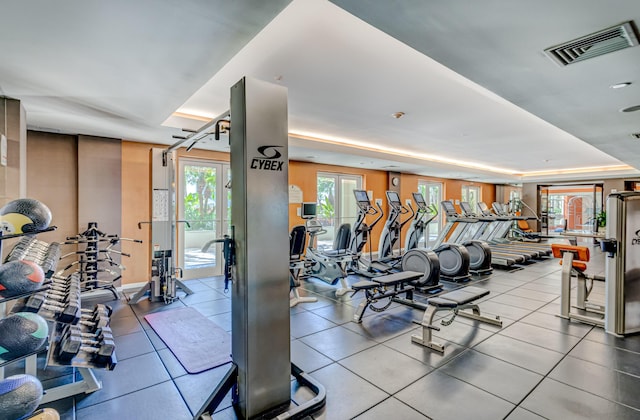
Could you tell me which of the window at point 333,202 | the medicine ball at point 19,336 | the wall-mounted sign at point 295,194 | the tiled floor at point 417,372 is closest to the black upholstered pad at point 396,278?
the tiled floor at point 417,372

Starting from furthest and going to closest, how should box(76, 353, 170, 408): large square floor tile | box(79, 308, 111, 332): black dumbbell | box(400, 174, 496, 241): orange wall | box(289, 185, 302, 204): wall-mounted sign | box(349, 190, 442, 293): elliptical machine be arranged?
box(400, 174, 496, 241): orange wall
box(289, 185, 302, 204): wall-mounted sign
box(349, 190, 442, 293): elliptical machine
box(79, 308, 111, 332): black dumbbell
box(76, 353, 170, 408): large square floor tile

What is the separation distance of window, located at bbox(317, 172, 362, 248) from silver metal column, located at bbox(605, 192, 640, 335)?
5.49 metres

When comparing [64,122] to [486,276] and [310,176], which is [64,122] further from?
[486,276]

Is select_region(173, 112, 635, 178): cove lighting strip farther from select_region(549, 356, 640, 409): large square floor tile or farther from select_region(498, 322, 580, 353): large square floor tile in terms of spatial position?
select_region(549, 356, 640, 409): large square floor tile

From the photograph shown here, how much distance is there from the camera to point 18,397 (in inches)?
55.5

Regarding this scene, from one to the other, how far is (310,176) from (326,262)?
107 inches

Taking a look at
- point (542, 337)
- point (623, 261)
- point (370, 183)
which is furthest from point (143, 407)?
point (370, 183)

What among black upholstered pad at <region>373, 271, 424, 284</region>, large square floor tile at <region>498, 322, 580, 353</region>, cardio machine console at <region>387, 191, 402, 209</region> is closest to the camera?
large square floor tile at <region>498, 322, 580, 353</region>

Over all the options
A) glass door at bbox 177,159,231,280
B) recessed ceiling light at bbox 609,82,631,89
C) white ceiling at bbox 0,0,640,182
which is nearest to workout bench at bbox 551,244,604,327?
white ceiling at bbox 0,0,640,182

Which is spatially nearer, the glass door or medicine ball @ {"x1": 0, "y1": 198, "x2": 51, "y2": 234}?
medicine ball @ {"x1": 0, "y1": 198, "x2": 51, "y2": 234}

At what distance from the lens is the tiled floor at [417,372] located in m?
2.13

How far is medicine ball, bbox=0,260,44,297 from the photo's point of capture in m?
1.50

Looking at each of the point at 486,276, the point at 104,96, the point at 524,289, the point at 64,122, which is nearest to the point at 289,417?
the point at 104,96

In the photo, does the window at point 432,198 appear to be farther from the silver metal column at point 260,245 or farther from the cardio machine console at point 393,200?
the silver metal column at point 260,245
